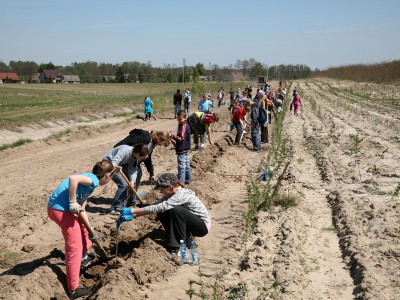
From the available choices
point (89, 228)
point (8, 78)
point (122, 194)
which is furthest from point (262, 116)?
point (8, 78)

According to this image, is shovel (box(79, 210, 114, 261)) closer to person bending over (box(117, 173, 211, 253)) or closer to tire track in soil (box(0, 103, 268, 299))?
tire track in soil (box(0, 103, 268, 299))

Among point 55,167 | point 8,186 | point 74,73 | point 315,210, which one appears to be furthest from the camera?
point 74,73

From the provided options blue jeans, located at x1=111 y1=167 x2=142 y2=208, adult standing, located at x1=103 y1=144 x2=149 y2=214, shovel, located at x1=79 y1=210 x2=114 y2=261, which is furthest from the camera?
blue jeans, located at x1=111 y1=167 x2=142 y2=208

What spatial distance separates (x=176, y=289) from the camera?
4910mm

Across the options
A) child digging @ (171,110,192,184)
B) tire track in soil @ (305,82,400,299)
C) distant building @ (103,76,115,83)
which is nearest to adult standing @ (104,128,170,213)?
child digging @ (171,110,192,184)

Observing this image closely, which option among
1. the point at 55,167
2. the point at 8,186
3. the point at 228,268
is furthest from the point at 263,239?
the point at 55,167

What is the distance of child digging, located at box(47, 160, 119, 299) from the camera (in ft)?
14.5

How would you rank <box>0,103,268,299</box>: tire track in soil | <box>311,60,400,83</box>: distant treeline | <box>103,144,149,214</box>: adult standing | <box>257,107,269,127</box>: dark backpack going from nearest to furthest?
<box>0,103,268,299</box>: tire track in soil < <box>103,144,149,214</box>: adult standing < <box>257,107,269,127</box>: dark backpack < <box>311,60,400,83</box>: distant treeline

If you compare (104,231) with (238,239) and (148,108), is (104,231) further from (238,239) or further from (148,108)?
(148,108)

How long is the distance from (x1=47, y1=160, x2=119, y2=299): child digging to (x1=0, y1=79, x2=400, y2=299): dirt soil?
36cm

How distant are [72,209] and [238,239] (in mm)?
2706

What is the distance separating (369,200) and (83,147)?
999 centimetres

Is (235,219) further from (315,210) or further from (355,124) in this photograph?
Answer: (355,124)

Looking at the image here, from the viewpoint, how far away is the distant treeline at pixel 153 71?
90562 mm
